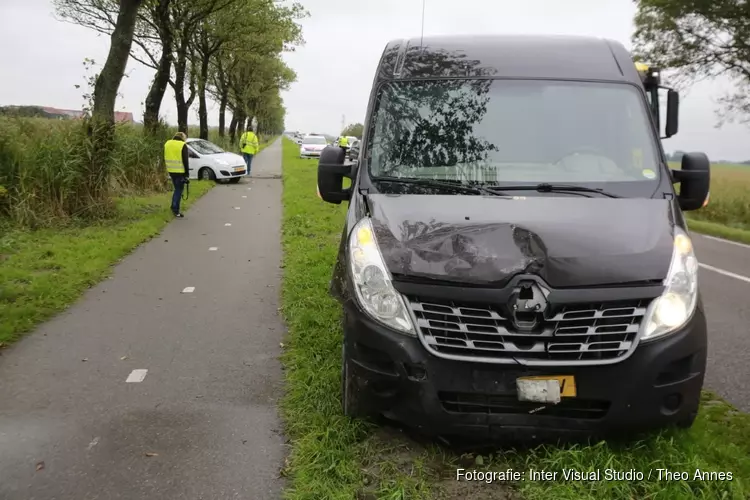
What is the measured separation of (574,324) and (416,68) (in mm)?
2354

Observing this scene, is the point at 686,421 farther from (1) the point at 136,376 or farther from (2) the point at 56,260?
(2) the point at 56,260

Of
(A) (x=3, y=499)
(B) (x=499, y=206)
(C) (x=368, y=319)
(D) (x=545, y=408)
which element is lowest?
(A) (x=3, y=499)

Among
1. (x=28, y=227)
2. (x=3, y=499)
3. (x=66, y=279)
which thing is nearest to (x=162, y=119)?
(x=28, y=227)

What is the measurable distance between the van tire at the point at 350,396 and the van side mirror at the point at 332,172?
4.16ft

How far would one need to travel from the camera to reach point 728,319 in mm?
6145

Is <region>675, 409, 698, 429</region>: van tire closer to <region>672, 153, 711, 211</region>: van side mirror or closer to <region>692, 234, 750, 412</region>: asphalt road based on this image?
<region>692, 234, 750, 412</region>: asphalt road

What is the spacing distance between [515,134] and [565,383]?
71.0 inches

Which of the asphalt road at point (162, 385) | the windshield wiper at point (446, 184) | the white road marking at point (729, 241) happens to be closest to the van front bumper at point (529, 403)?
the asphalt road at point (162, 385)

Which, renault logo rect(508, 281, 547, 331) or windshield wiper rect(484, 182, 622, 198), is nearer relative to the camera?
renault logo rect(508, 281, 547, 331)

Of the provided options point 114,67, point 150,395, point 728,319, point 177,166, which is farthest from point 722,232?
point 114,67

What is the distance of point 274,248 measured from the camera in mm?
9586

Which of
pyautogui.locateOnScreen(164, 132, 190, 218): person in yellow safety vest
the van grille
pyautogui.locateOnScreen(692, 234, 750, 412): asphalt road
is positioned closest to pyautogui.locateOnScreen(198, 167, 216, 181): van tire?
pyautogui.locateOnScreen(164, 132, 190, 218): person in yellow safety vest

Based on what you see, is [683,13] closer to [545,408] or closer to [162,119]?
[162,119]

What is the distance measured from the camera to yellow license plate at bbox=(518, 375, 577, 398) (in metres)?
2.87
